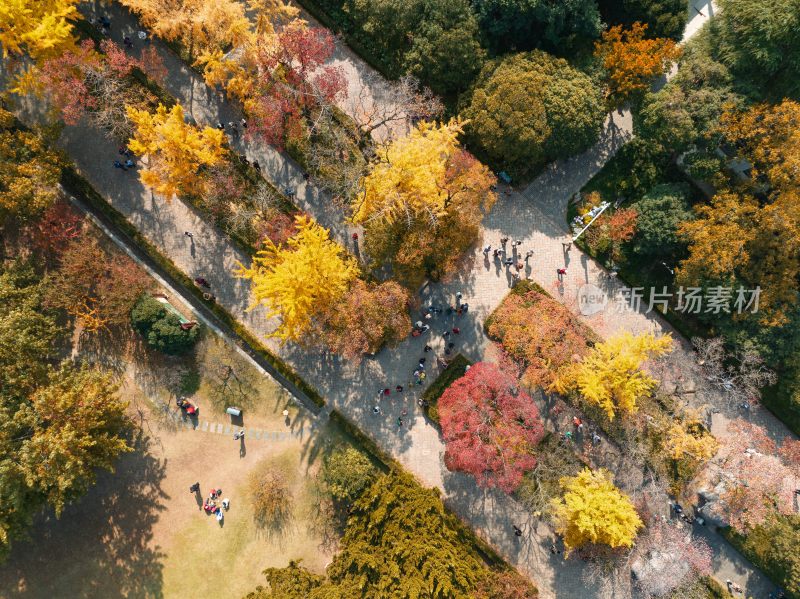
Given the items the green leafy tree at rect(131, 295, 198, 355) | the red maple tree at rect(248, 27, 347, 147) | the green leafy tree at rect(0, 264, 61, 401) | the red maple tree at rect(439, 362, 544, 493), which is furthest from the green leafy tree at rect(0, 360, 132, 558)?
the red maple tree at rect(439, 362, 544, 493)

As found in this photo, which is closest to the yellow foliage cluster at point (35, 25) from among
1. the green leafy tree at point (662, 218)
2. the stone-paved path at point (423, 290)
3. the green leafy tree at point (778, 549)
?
the stone-paved path at point (423, 290)

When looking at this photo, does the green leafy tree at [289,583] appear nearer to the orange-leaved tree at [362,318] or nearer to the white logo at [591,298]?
the orange-leaved tree at [362,318]

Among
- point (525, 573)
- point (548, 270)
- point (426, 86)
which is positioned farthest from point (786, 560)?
point (426, 86)

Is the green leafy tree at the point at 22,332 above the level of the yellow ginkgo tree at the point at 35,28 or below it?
below

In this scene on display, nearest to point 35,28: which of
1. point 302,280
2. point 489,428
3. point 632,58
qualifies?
point 302,280

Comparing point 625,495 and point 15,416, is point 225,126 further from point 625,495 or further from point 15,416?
point 625,495

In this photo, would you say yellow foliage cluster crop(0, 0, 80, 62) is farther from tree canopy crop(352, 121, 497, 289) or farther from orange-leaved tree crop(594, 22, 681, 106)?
orange-leaved tree crop(594, 22, 681, 106)
